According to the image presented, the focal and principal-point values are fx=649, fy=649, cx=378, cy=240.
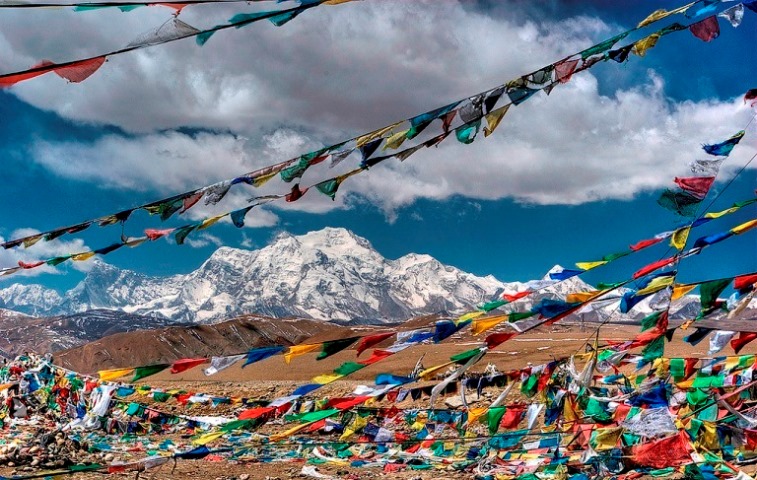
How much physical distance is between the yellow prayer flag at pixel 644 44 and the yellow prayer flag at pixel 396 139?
1.85 metres

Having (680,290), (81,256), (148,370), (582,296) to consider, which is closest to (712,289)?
(680,290)

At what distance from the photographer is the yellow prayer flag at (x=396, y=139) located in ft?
15.6

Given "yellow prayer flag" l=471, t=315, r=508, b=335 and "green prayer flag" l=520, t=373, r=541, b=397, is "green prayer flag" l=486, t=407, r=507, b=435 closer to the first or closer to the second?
"green prayer flag" l=520, t=373, r=541, b=397

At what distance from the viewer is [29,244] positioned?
18.1ft

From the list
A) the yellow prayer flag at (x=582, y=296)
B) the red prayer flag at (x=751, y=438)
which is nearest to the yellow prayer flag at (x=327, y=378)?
the yellow prayer flag at (x=582, y=296)

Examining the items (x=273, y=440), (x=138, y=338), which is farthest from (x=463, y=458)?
(x=138, y=338)

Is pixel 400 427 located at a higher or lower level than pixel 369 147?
lower

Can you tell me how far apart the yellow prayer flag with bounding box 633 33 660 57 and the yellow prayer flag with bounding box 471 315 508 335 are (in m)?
2.44

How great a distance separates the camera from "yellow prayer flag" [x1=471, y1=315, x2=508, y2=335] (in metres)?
3.88

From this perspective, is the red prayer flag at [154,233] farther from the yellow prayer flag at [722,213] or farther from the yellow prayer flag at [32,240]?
the yellow prayer flag at [722,213]

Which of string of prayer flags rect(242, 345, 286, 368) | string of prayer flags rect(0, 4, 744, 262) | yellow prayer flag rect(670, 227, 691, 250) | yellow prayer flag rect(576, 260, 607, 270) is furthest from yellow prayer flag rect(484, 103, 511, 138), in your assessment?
string of prayer flags rect(242, 345, 286, 368)

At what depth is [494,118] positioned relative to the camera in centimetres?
484

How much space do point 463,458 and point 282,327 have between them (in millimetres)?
153130

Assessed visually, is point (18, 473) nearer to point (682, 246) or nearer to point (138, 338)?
point (682, 246)
